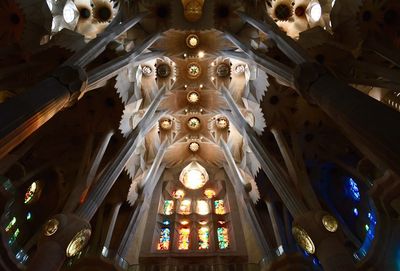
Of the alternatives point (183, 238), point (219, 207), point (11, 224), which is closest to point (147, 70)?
point (219, 207)

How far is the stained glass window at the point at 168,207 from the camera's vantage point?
18206 mm

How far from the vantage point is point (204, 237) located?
16.4 m

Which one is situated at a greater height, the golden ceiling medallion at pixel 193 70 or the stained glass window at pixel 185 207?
the golden ceiling medallion at pixel 193 70

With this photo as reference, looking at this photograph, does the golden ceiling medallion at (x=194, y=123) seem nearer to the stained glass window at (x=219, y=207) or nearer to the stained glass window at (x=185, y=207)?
the stained glass window at (x=185, y=207)

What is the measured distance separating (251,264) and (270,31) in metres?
9.42

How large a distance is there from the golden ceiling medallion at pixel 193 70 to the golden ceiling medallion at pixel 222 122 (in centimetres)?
291

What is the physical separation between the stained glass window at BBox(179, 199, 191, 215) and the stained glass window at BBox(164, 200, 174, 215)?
0.49m

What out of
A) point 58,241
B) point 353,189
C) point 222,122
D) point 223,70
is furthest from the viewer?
point 222,122

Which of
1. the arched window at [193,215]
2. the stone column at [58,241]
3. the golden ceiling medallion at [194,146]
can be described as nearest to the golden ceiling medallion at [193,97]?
the golden ceiling medallion at [194,146]

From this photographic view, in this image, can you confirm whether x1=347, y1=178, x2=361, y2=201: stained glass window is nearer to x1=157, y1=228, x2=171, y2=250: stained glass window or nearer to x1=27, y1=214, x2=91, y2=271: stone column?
x1=157, y1=228, x2=171, y2=250: stained glass window

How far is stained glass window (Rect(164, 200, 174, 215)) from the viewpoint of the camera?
717 inches

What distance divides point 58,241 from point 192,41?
37.0 feet

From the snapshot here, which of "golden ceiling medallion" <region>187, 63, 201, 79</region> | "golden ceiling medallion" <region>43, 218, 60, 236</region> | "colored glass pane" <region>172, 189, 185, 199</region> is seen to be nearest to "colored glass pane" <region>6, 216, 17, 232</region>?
"golden ceiling medallion" <region>43, 218, 60, 236</region>

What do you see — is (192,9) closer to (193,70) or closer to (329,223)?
(193,70)
